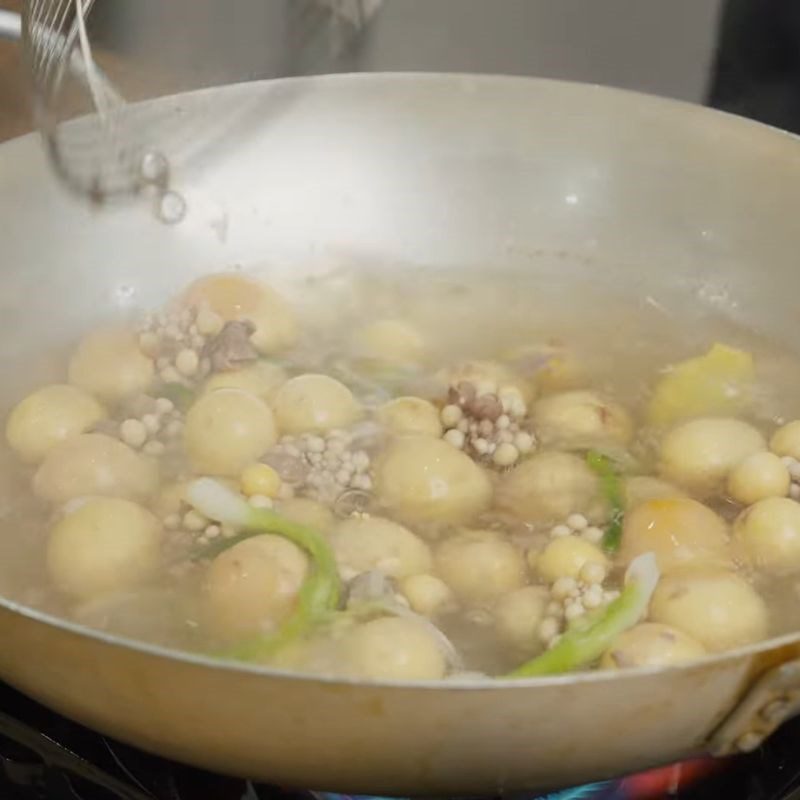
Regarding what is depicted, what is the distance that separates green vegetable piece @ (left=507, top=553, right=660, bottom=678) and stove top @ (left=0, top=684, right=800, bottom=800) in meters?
0.10

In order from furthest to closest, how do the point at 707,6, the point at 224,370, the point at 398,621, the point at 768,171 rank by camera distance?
the point at 707,6, the point at 768,171, the point at 224,370, the point at 398,621

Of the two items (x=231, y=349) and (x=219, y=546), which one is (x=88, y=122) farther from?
(x=219, y=546)

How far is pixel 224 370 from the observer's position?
1112 mm

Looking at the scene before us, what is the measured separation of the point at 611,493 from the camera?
0.98 m

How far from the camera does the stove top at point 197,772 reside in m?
0.79

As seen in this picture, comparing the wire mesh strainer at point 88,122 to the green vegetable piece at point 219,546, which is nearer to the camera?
the green vegetable piece at point 219,546

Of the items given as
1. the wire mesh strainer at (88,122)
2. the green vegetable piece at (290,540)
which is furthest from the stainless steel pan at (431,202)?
the green vegetable piece at (290,540)

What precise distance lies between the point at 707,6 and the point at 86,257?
0.81 meters

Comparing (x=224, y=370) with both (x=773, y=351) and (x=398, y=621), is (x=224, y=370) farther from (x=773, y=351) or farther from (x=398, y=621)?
(x=773, y=351)

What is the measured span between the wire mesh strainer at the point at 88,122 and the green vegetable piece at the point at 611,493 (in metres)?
0.56

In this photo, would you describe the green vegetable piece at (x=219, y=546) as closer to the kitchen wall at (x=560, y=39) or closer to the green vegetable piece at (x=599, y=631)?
the green vegetable piece at (x=599, y=631)

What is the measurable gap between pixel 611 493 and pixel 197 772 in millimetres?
402

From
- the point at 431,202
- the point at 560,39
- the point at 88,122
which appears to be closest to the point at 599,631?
the point at 431,202

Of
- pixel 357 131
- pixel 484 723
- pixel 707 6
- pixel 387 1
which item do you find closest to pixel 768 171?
pixel 707 6
